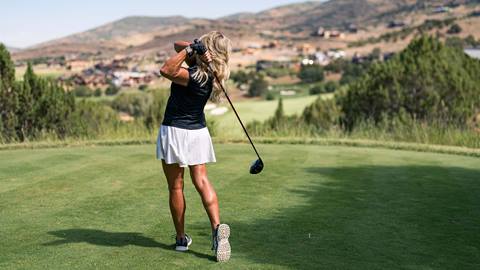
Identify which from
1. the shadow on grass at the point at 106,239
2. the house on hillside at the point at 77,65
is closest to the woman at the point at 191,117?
the shadow on grass at the point at 106,239

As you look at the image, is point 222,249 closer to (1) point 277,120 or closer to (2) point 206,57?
(2) point 206,57

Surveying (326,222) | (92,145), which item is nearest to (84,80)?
(92,145)

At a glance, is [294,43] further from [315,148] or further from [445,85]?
[315,148]

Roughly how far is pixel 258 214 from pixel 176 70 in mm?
2296

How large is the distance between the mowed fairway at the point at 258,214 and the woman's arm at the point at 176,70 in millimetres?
1483

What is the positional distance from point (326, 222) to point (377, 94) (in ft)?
91.3

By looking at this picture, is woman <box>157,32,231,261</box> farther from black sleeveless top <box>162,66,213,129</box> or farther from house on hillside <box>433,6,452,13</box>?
house on hillside <box>433,6,452,13</box>

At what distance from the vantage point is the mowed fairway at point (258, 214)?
5.22 m

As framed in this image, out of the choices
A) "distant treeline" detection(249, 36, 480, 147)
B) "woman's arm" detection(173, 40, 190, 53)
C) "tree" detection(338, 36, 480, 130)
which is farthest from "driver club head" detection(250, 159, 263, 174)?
"tree" detection(338, 36, 480, 130)

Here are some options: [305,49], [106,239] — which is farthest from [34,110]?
[305,49]

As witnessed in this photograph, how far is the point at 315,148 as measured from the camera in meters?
13.4

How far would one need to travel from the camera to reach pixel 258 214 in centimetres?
686

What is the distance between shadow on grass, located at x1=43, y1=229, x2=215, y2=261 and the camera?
563 centimetres

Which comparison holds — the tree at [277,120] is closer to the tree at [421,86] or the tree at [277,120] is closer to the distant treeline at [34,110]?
the tree at [421,86]
